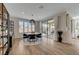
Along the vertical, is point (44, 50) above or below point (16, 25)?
below

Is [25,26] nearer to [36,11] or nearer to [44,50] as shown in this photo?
[36,11]

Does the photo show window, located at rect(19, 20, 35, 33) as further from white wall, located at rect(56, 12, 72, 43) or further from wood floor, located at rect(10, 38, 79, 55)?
white wall, located at rect(56, 12, 72, 43)

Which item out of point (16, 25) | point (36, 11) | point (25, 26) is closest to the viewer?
point (25, 26)

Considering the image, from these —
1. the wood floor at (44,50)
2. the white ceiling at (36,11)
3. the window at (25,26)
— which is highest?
the white ceiling at (36,11)

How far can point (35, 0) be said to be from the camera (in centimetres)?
376

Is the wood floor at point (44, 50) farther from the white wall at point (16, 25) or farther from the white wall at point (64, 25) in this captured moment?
the white wall at point (64, 25)

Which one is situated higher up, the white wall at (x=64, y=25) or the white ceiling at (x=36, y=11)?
the white ceiling at (x=36, y=11)

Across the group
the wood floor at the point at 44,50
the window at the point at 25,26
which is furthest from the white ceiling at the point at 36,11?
the wood floor at the point at 44,50

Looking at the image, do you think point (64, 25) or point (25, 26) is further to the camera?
point (64, 25)

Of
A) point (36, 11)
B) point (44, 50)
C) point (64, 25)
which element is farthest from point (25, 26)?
point (64, 25)

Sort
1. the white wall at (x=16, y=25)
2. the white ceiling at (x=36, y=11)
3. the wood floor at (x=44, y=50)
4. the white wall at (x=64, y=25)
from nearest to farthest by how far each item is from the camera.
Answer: the wood floor at (x=44, y=50) < the white ceiling at (x=36, y=11) < the white wall at (x=16, y=25) < the white wall at (x=64, y=25)

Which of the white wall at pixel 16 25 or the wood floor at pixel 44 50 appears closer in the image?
the wood floor at pixel 44 50

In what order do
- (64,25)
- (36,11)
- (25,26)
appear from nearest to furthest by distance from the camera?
(25,26)
(36,11)
(64,25)

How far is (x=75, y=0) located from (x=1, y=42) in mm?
2842
